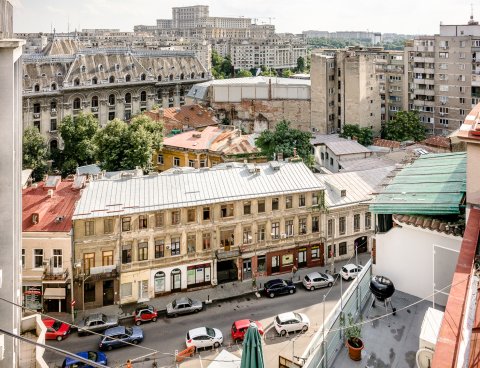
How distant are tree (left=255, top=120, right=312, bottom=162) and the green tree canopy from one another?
1063 centimetres

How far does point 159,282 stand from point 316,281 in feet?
29.8

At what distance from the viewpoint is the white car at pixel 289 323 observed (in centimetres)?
2569

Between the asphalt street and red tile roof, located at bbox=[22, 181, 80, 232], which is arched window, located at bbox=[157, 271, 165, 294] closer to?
the asphalt street

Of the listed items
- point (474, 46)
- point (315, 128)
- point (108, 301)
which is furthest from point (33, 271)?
point (474, 46)

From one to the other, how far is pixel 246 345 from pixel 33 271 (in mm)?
18793

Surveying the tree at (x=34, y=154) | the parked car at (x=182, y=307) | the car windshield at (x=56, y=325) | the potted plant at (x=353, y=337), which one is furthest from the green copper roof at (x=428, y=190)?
the tree at (x=34, y=154)

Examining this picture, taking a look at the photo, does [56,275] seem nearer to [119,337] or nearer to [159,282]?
[119,337]

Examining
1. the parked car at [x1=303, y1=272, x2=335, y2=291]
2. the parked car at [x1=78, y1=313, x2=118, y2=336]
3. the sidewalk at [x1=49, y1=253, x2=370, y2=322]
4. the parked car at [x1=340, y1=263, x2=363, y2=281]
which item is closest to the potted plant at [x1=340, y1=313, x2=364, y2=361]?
the parked car at [x1=78, y1=313, x2=118, y2=336]

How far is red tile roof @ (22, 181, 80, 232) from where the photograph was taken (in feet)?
91.5

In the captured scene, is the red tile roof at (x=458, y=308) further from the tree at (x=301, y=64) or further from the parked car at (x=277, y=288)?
the tree at (x=301, y=64)

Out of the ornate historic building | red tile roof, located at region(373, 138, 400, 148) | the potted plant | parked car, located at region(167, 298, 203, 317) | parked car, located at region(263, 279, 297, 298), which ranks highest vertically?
the ornate historic building

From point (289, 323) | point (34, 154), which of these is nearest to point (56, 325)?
point (289, 323)

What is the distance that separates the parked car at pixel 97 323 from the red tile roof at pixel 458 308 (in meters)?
19.9

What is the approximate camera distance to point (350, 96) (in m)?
67.9
